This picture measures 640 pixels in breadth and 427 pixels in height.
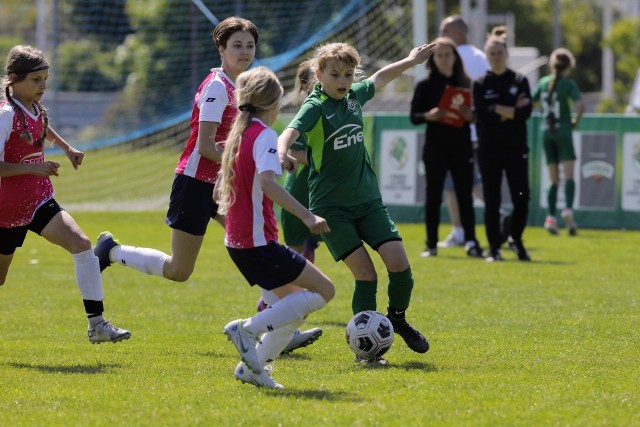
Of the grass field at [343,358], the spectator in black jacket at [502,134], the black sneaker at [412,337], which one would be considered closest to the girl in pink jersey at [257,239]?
the grass field at [343,358]

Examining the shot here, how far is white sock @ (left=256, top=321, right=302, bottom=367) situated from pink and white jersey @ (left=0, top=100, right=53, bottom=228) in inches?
73.1

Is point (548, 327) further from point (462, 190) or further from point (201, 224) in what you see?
point (462, 190)

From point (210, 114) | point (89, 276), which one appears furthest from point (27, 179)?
point (210, 114)

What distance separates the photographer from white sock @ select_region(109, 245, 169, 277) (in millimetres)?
7184

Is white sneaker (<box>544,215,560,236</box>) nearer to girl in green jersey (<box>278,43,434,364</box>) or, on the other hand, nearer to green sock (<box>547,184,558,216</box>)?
green sock (<box>547,184,558,216</box>)

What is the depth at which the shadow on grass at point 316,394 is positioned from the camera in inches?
209

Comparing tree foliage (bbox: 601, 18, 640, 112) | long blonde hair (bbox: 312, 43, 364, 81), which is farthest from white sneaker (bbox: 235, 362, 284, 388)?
tree foliage (bbox: 601, 18, 640, 112)

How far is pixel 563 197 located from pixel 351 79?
30.7ft

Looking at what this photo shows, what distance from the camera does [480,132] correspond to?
1166 centimetres

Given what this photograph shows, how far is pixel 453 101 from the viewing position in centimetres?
1179

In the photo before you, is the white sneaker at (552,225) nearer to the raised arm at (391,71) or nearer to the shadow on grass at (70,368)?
the raised arm at (391,71)

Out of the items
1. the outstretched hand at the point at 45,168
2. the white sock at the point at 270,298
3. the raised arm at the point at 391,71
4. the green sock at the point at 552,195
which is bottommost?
the green sock at the point at 552,195

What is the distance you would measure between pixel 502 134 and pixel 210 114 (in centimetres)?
541

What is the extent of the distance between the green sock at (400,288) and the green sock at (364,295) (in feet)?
0.32
